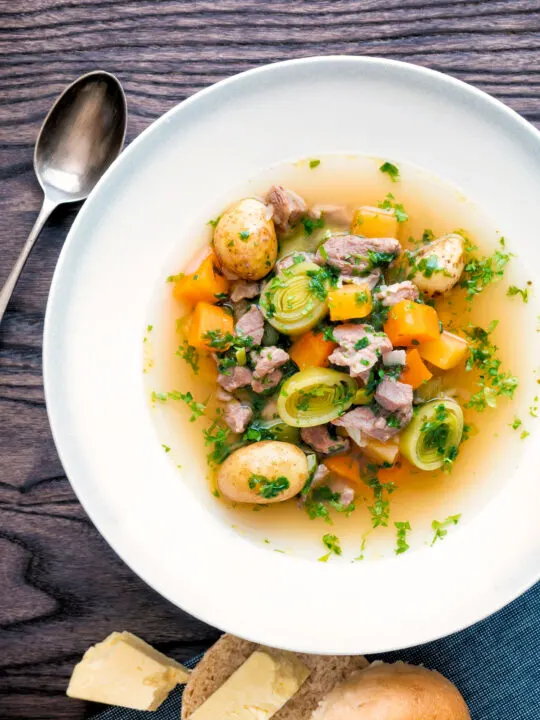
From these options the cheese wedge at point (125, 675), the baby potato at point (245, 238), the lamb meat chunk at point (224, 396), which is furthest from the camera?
the lamb meat chunk at point (224, 396)

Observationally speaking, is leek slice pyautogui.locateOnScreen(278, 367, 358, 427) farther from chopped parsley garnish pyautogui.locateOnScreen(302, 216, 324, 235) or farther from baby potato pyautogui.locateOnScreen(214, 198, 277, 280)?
chopped parsley garnish pyautogui.locateOnScreen(302, 216, 324, 235)

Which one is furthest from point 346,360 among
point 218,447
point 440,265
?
point 218,447

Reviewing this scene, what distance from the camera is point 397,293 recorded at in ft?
7.68

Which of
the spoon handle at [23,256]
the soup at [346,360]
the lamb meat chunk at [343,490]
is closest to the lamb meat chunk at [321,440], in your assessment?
the soup at [346,360]

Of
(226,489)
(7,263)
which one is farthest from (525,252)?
(7,263)

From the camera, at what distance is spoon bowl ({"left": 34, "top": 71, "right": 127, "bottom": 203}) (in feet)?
8.11

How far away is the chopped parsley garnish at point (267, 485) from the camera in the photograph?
2275 millimetres

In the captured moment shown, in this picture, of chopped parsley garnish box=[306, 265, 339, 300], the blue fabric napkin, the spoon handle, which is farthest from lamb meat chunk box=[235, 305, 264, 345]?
the blue fabric napkin

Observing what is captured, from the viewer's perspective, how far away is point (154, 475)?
2361mm

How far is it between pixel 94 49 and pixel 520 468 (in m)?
2.13

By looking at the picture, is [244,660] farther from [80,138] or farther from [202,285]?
[80,138]

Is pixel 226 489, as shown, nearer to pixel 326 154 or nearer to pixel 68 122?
pixel 326 154

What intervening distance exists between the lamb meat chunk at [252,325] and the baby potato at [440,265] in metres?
0.56

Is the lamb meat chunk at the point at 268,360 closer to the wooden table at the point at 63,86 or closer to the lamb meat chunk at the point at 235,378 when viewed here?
the lamb meat chunk at the point at 235,378
